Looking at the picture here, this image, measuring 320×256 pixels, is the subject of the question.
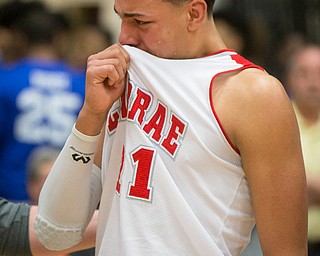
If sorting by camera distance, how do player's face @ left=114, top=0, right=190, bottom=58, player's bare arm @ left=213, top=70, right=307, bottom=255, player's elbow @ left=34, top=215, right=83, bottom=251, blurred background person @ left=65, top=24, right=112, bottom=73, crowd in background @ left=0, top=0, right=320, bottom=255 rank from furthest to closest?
blurred background person @ left=65, top=24, right=112, bottom=73
crowd in background @ left=0, top=0, right=320, bottom=255
player's elbow @ left=34, top=215, right=83, bottom=251
player's face @ left=114, top=0, right=190, bottom=58
player's bare arm @ left=213, top=70, right=307, bottom=255

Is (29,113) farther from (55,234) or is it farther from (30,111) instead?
(55,234)

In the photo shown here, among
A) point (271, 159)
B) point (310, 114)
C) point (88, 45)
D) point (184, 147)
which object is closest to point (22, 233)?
point (184, 147)

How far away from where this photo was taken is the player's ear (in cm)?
325

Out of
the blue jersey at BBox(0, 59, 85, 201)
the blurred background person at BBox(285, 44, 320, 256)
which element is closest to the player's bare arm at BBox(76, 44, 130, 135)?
the blurred background person at BBox(285, 44, 320, 256)

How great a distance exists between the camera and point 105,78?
3.25 m

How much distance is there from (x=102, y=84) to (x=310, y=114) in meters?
3.25

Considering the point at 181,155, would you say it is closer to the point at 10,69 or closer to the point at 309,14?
the point at 10,69

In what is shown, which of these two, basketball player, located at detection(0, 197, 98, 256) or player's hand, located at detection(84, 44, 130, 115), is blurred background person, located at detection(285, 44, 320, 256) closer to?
basketball player, located at detection(0, 197, 98, 256)

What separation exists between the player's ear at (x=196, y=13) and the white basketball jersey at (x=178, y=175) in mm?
118

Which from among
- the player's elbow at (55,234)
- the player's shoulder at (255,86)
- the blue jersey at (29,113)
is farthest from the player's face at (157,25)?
the blue jersey at (29,113)

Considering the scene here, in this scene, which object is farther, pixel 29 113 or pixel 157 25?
pixel 29 113

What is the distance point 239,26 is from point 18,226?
3.92 m

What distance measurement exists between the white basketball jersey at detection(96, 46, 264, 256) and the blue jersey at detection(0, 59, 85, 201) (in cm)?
314

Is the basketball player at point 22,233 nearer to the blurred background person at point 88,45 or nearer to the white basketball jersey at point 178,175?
the white basketball jersey at point 178,175
